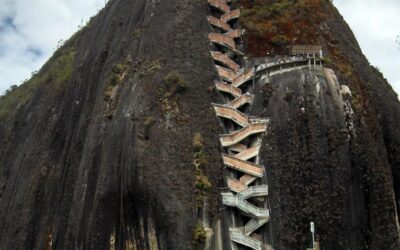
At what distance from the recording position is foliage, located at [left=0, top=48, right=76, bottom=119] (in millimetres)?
49500

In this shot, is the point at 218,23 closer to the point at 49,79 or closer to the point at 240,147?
the point at 240,147

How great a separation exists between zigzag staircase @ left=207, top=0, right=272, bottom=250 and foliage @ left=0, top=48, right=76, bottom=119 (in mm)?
14958

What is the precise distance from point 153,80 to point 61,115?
12.6 m

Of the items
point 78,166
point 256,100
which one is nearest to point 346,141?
point 256,100

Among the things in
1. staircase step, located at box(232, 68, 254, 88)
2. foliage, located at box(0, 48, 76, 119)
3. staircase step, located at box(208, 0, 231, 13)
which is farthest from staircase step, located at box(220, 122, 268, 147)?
foliage, located at box(0, 48, 76, 119)

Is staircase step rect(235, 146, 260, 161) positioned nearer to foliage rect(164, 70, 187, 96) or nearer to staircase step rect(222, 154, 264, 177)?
staircase step rect(222, 154, 264, 177)

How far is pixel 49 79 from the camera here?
5203cm

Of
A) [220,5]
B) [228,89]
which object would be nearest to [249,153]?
[228,89]

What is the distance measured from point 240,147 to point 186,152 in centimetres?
313

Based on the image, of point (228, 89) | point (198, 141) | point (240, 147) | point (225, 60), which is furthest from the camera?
point (225, 60)

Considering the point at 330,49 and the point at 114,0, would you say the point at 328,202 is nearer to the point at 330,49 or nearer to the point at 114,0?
the point at 330,49

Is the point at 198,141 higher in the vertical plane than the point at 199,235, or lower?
higher

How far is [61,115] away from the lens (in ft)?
150

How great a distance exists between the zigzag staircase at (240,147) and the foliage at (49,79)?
14958 mm
